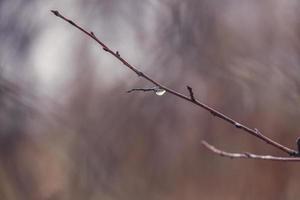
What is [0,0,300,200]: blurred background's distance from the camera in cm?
274

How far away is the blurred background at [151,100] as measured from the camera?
2.74 metres

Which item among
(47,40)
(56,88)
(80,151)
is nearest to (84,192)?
(80,151)

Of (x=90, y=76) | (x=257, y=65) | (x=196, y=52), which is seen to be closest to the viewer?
(x=257, y=65)

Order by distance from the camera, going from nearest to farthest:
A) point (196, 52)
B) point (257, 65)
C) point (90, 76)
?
point (257, 65) < point (196, 52) < point (90, 76)

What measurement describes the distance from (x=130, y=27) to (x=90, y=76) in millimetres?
316

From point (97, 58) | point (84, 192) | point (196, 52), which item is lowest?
point (84, 192)

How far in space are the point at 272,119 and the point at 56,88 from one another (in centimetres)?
99

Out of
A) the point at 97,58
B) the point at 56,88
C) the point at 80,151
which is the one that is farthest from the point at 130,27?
the point at 80,151

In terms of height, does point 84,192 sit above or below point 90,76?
below

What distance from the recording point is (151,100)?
118 inches

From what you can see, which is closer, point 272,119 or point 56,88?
point 272,119

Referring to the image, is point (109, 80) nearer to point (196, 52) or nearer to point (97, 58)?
point (97, 58)

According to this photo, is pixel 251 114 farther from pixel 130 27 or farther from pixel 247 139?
pixel 130 27

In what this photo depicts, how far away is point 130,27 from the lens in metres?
3.04
